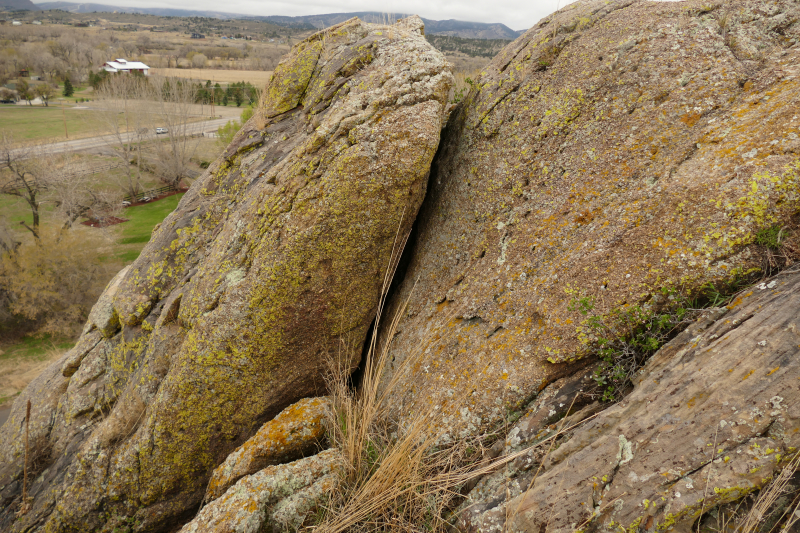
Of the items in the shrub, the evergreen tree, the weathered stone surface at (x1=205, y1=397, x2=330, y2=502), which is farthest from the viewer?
the evergreen tree

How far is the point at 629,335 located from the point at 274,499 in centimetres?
410

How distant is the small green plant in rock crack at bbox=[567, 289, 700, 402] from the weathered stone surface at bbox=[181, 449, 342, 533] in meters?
2.94

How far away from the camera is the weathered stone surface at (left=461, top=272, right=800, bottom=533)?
2619 mm

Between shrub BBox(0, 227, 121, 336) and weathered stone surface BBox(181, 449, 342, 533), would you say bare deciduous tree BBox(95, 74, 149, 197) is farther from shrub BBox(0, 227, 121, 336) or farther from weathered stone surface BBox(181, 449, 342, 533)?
weathered stone surface BBox(181, 449, 342, 533)

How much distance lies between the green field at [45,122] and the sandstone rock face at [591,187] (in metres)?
55.3

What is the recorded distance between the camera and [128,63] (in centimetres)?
8975

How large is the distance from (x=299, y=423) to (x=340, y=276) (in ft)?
6.54

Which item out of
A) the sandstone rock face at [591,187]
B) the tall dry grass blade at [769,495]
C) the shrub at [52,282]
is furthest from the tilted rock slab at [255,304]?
the shrub at [52,282]

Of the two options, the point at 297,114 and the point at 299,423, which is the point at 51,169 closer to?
the point at 297,114

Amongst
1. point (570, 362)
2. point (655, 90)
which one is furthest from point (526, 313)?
point (655, 90)

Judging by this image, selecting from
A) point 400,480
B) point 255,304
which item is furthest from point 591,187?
point 255,304

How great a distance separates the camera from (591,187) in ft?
14.5

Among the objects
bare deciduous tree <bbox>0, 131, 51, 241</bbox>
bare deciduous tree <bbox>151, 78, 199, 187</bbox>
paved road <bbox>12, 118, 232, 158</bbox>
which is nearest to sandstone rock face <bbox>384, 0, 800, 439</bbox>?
bare deciduous tree <bbox>0, 131, 51, 241</bbox>

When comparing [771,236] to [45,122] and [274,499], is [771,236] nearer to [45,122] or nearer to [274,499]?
[274,499]
